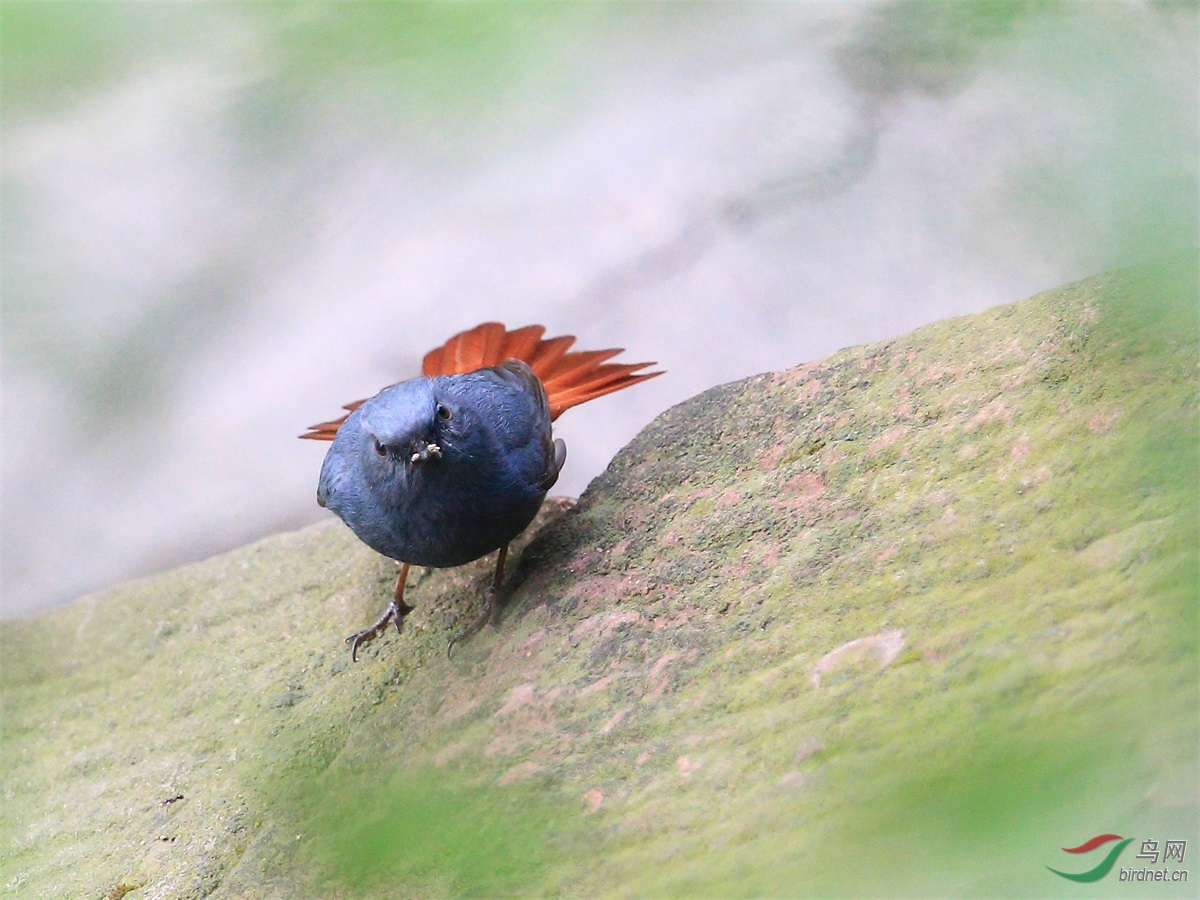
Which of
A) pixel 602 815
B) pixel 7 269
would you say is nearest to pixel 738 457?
pixel 602 815

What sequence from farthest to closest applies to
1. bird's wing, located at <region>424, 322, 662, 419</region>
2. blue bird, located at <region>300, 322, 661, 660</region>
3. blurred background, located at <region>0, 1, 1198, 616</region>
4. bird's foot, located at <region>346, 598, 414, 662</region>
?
1. bird's wing, located at <region>424, 322, 662, 419</region>
2. bird's foot, located at <region>346, 598, 414, 662</region>
3. blurred background, located at <region>0, 1, 1198, 616</region>
4. blue bird, located at <region>300, 322, 661, 660</region>

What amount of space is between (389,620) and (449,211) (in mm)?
2078

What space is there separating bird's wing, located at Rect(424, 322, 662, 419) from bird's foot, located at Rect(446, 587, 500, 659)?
0.78 meters

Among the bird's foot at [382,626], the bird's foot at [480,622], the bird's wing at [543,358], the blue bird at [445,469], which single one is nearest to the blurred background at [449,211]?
the bird's wing at [543,358]

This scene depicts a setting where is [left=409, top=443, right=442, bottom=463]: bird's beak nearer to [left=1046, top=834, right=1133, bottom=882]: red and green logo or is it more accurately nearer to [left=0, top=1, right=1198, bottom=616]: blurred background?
[left=0, top=1, right=1198, bottom=616]: blurred background

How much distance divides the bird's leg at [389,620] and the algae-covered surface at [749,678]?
0.19 feet

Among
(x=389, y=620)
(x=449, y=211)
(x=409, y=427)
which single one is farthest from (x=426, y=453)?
(x=449, y=211)

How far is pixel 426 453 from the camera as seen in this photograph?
9.00 feet

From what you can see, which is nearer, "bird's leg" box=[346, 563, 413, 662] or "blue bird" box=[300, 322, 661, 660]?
"blue bird" box=[300, 322, 661, 660]

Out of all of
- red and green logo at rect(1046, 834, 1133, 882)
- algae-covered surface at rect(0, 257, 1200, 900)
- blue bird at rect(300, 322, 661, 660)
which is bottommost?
red and green logo at rect(1046, 834, 1133, 882)

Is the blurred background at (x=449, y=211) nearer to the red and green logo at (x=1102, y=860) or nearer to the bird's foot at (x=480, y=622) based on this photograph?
the bird's foot at (x=480, y=622)

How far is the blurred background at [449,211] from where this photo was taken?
312 cm

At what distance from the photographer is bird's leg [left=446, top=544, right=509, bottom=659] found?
3.13 metres

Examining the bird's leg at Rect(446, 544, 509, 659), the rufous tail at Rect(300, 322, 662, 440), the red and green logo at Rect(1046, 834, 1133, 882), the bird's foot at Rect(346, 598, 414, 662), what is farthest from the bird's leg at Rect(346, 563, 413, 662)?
the red and green logo at Rect(1046, 834, 1133, 882)
